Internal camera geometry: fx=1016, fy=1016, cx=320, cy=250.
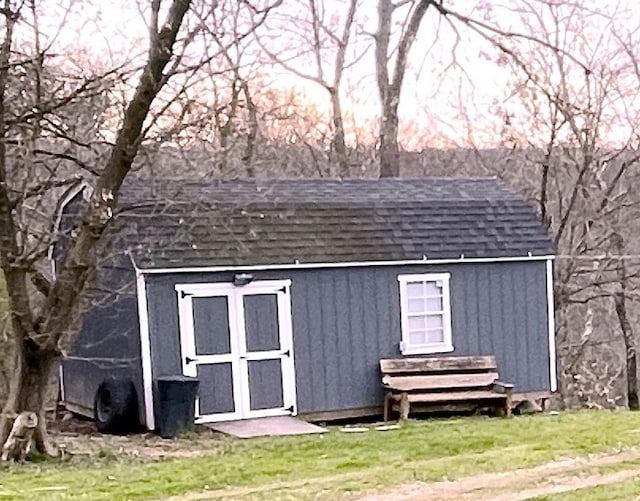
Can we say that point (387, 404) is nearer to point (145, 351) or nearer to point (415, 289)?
point (415, 289)

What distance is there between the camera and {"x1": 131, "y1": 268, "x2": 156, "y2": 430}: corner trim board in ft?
44.9

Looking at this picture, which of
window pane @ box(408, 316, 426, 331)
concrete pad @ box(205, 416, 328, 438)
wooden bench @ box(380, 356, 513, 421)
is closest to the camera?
concrete pad @ box(205, 416, 328, 438)

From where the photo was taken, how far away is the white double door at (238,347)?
13984 mm

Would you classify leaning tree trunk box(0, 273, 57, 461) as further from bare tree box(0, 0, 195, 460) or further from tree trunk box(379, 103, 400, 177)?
tree trunk box(379, 103, 400, 177)

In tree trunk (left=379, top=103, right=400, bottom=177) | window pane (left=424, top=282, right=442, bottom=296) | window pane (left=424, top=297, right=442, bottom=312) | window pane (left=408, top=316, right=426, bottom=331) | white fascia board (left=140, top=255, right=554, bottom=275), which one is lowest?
window pane (left=408, top=316, right=426, bottom=331)

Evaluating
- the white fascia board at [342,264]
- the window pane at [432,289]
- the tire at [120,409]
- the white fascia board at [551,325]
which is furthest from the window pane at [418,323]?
the tire at [120,409]

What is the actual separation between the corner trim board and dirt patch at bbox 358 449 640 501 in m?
6.27

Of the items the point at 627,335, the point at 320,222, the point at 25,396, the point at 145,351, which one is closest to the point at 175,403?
the point at 145,351

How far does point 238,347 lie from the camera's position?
46.9 feet

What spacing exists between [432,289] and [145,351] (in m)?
4.52

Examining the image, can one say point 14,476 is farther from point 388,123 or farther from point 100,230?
point 388,123

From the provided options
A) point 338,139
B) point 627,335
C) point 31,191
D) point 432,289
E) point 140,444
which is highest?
point 338,139

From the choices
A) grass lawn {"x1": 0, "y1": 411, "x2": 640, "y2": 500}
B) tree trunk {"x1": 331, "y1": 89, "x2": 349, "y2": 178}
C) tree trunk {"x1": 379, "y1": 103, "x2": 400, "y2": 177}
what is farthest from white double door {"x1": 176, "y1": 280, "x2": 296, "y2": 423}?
tree trunk {"x1": 331, "y1": 89, "x2": 349, "y2": 178}

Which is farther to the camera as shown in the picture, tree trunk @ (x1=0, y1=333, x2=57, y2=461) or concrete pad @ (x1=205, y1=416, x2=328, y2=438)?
concrete pad @ (x1=205, y1=416, x2=328, y2=438)
